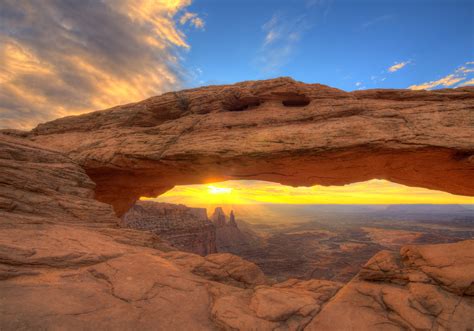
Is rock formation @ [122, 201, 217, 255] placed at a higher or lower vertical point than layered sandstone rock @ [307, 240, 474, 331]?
lower

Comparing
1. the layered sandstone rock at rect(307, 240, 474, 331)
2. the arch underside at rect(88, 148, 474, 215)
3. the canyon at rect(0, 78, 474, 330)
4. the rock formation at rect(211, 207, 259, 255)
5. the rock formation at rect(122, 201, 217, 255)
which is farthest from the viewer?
the rock formation at rect(211, 207, 259, 255)

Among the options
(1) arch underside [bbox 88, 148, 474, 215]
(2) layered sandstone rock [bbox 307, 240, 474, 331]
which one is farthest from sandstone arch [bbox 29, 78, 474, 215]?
(2) layered sandstone rock [bbox 307, 240, 474, 331]

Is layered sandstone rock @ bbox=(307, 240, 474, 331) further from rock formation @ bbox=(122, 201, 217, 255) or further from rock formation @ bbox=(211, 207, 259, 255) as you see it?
rock formation @ bbox=(211, 207, 259, 255)

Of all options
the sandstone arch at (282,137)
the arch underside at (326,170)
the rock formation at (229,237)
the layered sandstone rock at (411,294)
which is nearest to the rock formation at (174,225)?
the arch underside at (326,170)

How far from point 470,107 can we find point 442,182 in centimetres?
490

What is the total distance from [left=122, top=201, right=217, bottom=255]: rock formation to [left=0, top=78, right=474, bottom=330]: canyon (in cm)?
1941

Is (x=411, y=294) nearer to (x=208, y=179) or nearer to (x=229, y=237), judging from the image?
(x=208, y=179)

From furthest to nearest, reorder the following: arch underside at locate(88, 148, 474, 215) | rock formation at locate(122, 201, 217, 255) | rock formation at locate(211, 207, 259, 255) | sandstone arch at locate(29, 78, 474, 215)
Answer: rock formation at locate(211, 207, 259, 255) < rock formation at locate(122, 201, 217, 255) < arch underside at locate(88, 148, 474, 215) < sandstone arch at locate(29, 78, 474, 215)

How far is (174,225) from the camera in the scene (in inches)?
1564

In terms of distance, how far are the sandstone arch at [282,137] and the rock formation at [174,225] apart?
2255 cm

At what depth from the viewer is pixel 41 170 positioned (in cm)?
1165

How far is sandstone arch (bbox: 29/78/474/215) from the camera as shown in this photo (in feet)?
35.6

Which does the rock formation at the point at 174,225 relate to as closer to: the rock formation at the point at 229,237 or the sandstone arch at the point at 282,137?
the rock formation at the point at 229,237

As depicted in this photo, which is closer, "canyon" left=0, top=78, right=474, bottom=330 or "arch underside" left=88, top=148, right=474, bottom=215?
"canyon" left=0, top=78, right=474, bottom=330
